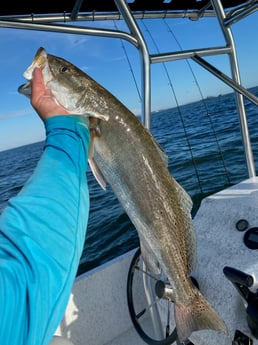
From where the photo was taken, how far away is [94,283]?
3.59 m

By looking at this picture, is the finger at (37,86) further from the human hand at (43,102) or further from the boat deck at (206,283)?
the boat deck at (206,283)

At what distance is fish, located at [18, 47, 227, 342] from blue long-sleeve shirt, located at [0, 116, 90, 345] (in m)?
0.60

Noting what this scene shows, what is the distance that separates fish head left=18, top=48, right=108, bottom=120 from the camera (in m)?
1.78

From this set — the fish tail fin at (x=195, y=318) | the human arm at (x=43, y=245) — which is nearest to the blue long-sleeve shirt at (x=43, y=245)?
the human arm at (x=43, y=245)

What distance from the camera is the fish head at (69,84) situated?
70.1 inches

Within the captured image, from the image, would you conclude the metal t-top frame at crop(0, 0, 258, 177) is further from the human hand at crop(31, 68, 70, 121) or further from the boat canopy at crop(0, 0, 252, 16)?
the human hand at crop(31, 68, 70, 121)

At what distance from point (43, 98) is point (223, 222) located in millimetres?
1933

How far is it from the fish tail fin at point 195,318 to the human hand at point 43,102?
52.5 inches

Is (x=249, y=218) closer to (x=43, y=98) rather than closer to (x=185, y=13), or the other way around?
(x=43, y=98)

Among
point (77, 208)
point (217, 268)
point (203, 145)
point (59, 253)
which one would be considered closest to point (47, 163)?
point (77, 208)

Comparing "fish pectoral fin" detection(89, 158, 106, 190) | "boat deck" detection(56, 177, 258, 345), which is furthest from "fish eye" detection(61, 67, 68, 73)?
"boat deck" detection(56, 177, 258, 345)

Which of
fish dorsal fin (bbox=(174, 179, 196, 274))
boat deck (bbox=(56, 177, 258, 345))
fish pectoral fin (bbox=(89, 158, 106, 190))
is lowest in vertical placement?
boat deck (bbox=(56, 177, 258, 345))

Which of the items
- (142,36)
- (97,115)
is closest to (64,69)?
(97,115)

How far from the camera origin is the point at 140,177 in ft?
6.09
